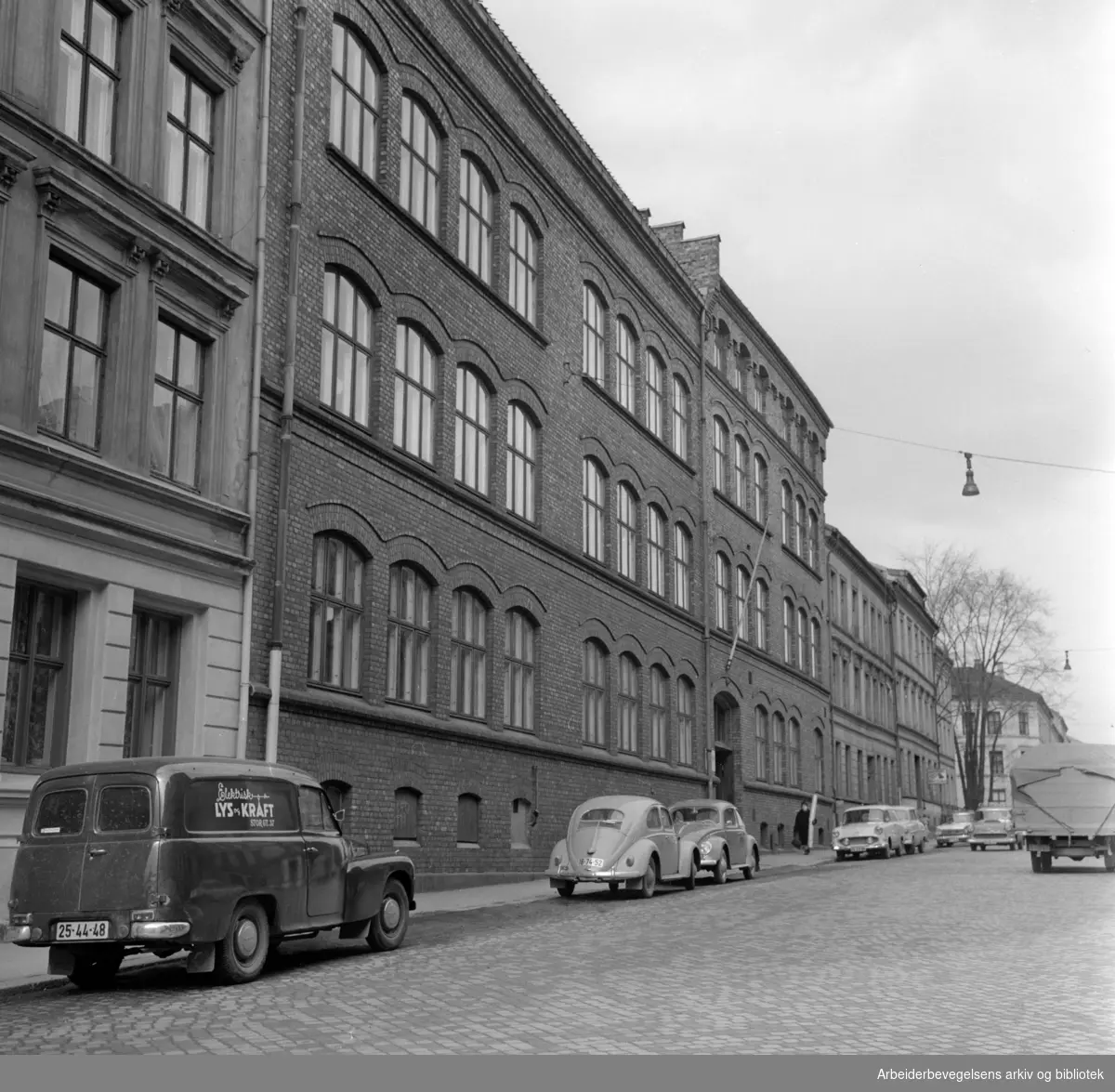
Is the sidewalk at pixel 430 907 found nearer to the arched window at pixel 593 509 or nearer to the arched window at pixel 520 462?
the arched window at pixel 520 462

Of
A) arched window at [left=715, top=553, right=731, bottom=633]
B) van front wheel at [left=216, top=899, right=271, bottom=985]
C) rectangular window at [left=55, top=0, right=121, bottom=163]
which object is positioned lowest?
van front wheel at [left=216, top=899, right=271, bottom=985]

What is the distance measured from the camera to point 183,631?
18062 mm

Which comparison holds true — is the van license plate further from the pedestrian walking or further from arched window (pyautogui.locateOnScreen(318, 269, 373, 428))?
the pedestrian walking

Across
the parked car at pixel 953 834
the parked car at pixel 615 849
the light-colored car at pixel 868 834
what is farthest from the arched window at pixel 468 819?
the parked car at pixel 953 834

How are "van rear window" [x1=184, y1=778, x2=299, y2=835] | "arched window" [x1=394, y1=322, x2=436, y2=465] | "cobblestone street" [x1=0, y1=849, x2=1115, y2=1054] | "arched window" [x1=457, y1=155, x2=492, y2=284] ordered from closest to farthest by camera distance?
"cobblestone street" [x1=0, y1=849, x2=1115, y2=1054] → "van rear window" [x1=184, y1=778, x2=299, y2=835] → "arched window" [x1=394, y1=322, x2=436, y2=465] → "arched window" [x1=457, y1=155, x2=492, y2=284]

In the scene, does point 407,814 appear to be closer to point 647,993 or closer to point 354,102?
point 354,102

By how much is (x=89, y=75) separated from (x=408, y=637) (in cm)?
1001

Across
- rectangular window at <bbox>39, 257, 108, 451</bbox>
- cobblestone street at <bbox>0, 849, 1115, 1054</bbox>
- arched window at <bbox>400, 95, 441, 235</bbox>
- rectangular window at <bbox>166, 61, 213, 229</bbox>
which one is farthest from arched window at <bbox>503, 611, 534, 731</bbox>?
rectangular window at <bbox>39, 257, 108, 451</bbox>

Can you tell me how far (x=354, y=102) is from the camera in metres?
23.0

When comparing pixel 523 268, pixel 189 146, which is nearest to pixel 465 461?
pixel 523 268

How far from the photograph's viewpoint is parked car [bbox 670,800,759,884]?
25.7m

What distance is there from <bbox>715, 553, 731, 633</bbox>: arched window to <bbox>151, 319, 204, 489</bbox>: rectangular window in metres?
24.3

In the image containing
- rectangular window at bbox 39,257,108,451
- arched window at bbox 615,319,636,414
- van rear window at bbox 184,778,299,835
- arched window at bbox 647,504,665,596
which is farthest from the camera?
arched window at bbox 647,504,665,596

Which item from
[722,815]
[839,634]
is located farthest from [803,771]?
[722,815]
